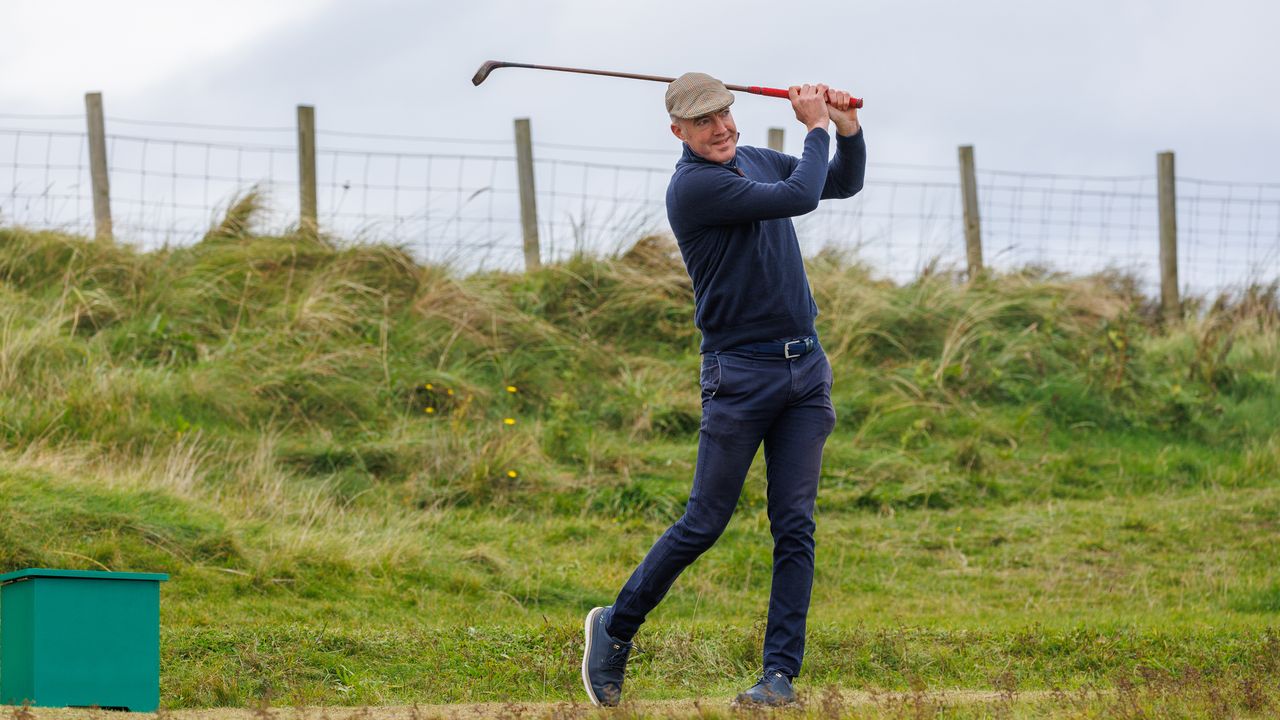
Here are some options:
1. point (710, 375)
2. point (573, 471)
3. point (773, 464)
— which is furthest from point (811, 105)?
point (573, 471)

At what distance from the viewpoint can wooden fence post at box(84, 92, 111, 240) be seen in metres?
13.0

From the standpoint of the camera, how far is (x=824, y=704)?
402 centimetres

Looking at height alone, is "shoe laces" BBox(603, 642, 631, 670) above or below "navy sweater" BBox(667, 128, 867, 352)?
below

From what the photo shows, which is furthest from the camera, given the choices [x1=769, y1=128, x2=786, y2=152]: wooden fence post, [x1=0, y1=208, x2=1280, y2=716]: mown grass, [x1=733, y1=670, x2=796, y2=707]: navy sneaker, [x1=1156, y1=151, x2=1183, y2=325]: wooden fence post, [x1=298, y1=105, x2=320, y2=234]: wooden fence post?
[x1=1156, y1=151, x2=1183, y2=325]: wooden fence post

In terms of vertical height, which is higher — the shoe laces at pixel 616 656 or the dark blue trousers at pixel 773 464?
the dark blue trousers at pixel 773 464

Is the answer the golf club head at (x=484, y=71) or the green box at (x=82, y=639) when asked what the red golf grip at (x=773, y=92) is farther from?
the green box at (x=82, y=639)

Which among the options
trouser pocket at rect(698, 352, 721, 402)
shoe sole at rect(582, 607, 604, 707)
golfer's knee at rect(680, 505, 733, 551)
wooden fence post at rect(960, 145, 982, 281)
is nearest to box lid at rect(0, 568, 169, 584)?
shoe sole at rect(582, 607, 604, 707)

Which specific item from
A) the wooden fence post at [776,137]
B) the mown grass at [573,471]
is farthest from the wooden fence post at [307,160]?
the wooden fence post at [776,137]

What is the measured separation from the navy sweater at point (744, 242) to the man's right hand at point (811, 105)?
4 cm

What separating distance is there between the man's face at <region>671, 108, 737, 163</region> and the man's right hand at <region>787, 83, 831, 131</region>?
0.21 meters

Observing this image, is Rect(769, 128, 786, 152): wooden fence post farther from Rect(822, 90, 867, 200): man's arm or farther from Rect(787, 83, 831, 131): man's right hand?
Rect(787, 83, 831, 131): man's right hand

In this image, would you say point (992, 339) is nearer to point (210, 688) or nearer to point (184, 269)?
point (184, 269)

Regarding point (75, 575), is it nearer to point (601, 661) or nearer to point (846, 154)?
point (601, 661)

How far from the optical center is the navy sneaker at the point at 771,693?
4.25 meters
